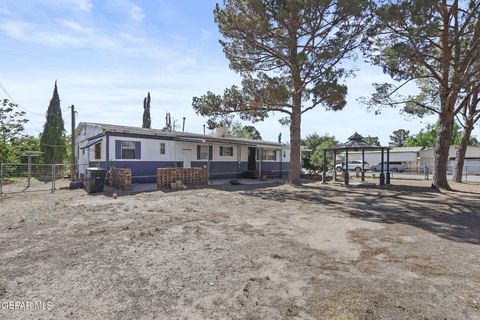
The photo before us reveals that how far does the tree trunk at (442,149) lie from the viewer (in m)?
14.2

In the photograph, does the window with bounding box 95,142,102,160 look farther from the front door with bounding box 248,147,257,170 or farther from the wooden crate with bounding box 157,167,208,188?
the front door with bounding box 248,147,257,170

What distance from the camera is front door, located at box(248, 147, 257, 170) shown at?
2259 centimetres

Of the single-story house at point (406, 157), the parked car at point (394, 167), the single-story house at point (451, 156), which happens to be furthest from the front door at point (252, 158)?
the single-story house at point (451, 156)

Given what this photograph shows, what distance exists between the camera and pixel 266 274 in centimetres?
400

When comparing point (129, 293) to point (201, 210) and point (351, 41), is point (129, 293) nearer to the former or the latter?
point (201, 210)

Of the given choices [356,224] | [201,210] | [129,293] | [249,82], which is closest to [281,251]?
[129,293]

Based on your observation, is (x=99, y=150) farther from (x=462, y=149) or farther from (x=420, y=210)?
(x=462, y=149)

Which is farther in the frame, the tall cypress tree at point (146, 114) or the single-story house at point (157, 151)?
the tall cypress tree at point (146, 114)

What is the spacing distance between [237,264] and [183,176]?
36.1ft

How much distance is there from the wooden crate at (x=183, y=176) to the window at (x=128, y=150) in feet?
8.19

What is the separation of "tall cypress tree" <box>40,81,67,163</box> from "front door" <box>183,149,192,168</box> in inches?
680

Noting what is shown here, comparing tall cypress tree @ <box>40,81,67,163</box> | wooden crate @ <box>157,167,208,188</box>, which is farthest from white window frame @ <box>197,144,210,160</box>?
tall cypress tree @ <box>40,81,67,163</box>

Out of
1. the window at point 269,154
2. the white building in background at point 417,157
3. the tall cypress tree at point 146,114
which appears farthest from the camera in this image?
the white building in background at point 417,157

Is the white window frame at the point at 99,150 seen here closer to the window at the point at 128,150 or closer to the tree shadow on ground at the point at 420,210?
the window at the point at 128,150
